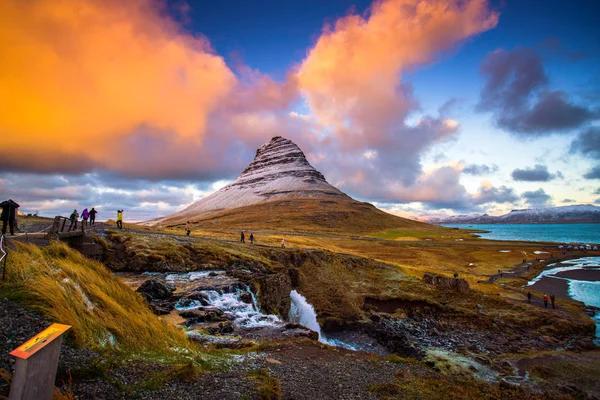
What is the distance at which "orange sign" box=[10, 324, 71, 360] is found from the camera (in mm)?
4500

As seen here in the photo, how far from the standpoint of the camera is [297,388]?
10859 millimetres

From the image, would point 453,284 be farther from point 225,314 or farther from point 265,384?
point 265,384

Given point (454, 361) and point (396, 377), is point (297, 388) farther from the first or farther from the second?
point (454, 361)

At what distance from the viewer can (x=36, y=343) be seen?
15.5ft

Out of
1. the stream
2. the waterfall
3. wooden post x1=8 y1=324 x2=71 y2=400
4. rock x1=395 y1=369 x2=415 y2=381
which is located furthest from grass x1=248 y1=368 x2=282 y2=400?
the waterfall

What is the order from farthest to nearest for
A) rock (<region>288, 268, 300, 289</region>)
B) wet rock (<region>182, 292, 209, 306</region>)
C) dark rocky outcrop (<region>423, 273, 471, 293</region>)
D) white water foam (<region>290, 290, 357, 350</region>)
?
1. dark rocky outcrop (<region>423, 273, 471, 293</region>)
2. rock (<region>288, 268, 300, 289</region>)
3. white water foam (<region>290, 290, 357, 350</region>)
4. wet rock (<region>182, 292, 209, 306</region>)

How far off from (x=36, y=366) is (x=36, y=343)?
35 centimetres

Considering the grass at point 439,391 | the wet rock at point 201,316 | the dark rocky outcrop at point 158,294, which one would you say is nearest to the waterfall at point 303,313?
the wet rock at point 201,316

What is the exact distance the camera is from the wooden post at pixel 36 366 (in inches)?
178

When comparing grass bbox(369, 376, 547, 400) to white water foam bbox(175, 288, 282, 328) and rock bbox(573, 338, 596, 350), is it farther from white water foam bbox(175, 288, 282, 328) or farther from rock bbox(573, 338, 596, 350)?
rock bbox(573, 338, 596, 350)

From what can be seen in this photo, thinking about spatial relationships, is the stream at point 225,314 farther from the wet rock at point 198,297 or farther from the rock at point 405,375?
the rock at point 405,375

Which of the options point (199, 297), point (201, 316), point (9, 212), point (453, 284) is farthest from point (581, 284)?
point (9, 212)

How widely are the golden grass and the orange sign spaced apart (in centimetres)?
480

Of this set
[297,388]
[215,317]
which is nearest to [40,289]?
[297,388]
